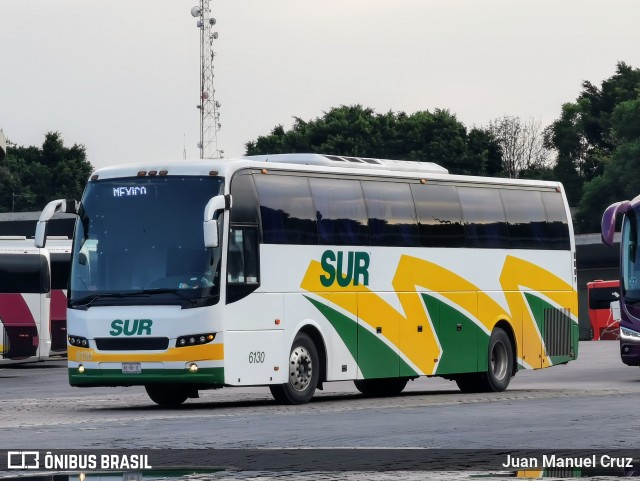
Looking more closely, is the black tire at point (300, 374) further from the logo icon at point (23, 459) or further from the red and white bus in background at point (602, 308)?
the red and white bus in background at point (602, 308)

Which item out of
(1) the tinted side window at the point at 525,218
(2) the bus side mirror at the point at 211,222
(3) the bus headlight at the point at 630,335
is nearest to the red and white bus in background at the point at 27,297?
(1) the tinted side window at the point at 525,218

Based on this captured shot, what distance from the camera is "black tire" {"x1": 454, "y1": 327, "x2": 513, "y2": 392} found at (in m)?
26.1

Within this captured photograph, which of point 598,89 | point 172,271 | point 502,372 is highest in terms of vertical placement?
point 598,89

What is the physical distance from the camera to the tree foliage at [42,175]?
133750 millimetres

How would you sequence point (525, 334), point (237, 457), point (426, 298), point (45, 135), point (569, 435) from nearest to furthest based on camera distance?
1. point (237, 457)
2. point (569, 435)
3. point (426, 298)
4. point (525, 334)
5. point (45, 135)

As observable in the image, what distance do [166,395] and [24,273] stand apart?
60.2ft

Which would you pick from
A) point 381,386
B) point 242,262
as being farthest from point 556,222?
point 242,262

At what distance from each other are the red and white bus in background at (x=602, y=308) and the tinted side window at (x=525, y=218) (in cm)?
4830

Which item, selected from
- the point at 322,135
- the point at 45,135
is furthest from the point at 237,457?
the point at 45,135

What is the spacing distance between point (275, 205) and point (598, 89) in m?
103

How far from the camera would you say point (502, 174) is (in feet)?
397

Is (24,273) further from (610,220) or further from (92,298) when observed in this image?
(92,298)

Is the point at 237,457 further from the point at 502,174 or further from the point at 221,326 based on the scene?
the point at 502,174

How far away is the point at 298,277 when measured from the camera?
22.4 meters
